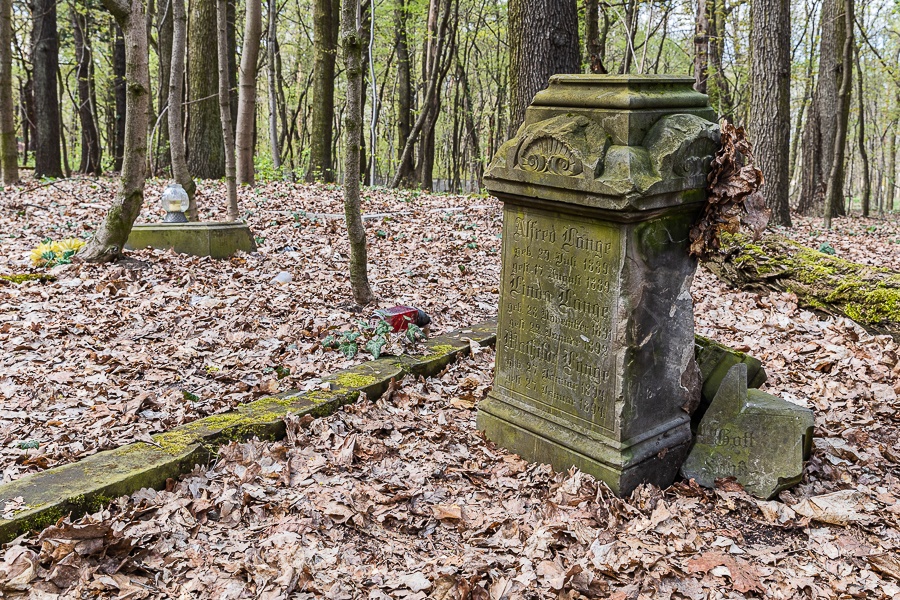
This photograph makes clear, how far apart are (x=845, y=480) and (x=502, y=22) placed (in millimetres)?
22872

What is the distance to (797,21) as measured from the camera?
2627 centimetres

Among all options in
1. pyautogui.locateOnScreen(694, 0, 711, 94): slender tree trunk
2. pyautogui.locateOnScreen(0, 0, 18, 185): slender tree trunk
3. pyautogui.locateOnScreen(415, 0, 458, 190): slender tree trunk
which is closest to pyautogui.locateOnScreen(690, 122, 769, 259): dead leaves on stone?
pyautogui.locateOnScreen(694, 0, 711, 94): slender tree trunk

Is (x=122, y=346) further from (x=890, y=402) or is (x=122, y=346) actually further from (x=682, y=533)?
(x=890, y=402)

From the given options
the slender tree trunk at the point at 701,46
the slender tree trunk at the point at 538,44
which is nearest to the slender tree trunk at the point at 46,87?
the slender tree trunk at the point at 538,44

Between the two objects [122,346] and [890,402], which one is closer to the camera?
[890,402]

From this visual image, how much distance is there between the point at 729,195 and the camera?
144 inches

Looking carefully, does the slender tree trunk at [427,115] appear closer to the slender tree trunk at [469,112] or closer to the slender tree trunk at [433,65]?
the slender tree trunk at [433,65]

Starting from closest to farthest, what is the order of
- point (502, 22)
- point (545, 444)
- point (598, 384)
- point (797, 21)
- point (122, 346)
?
point (598, 384)
point (545, 444)
point (122, 346)
point (502, 22)
point (797, 21)

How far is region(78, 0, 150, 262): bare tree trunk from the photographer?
6445 millimetres

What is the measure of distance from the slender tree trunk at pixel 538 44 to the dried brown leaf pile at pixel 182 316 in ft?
6.32

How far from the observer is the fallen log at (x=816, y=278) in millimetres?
5863

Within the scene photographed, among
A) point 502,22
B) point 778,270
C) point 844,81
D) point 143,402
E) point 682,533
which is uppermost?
point 502,22

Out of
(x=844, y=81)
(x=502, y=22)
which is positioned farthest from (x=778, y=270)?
(x=502, y=22)

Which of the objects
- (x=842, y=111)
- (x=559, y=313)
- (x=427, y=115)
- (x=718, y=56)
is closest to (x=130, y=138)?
(x=559, y=313)
